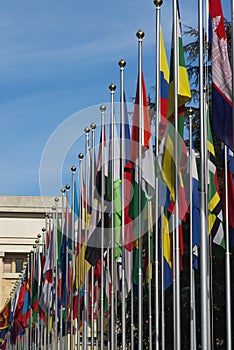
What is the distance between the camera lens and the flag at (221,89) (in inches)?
608

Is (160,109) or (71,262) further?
(71,262)

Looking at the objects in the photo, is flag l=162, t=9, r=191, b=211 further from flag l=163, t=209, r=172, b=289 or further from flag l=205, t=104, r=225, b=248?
flag l=163, t=209, r=172, b=289

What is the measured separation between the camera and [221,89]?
15617mm

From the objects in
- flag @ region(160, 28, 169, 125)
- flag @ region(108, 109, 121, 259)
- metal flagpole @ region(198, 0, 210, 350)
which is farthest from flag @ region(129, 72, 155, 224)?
metal flagpole @ region(198, 0, 210, 350)

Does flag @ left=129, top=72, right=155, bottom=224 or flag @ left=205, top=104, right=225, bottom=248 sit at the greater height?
flag @ left=129, top=72, right=155, bottom=224

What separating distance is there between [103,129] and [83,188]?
13.7 ft

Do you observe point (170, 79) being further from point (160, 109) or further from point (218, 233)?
point (218, 233)

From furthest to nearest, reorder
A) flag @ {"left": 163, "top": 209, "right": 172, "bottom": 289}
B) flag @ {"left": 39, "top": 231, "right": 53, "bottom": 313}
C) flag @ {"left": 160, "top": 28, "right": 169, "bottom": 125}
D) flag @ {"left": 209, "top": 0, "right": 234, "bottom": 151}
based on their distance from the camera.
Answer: flag @ {"left": 39, "top": 231, "right": 53, "bottom": 313}, flag @ {"left": 163, "top": 209, "right": 172, "bottom": 289}, flag @ {"left": 160, "top": 28, "right": 169, "bottom": 125}, flag @ {"left": 209, "top": 0, "right": 234, "bottom": 151}

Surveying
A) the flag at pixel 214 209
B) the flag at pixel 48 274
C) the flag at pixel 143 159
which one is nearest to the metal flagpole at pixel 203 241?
the flag at pixel 214 209

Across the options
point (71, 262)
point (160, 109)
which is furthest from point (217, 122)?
point (71, 262)

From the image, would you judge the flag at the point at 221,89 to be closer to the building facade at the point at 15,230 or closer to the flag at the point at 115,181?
the flag at the point at 115,181

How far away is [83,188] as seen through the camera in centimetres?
2986

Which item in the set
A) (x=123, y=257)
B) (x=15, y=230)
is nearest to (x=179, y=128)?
(x=123, y=257)

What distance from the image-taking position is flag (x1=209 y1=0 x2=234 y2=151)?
608 inches
